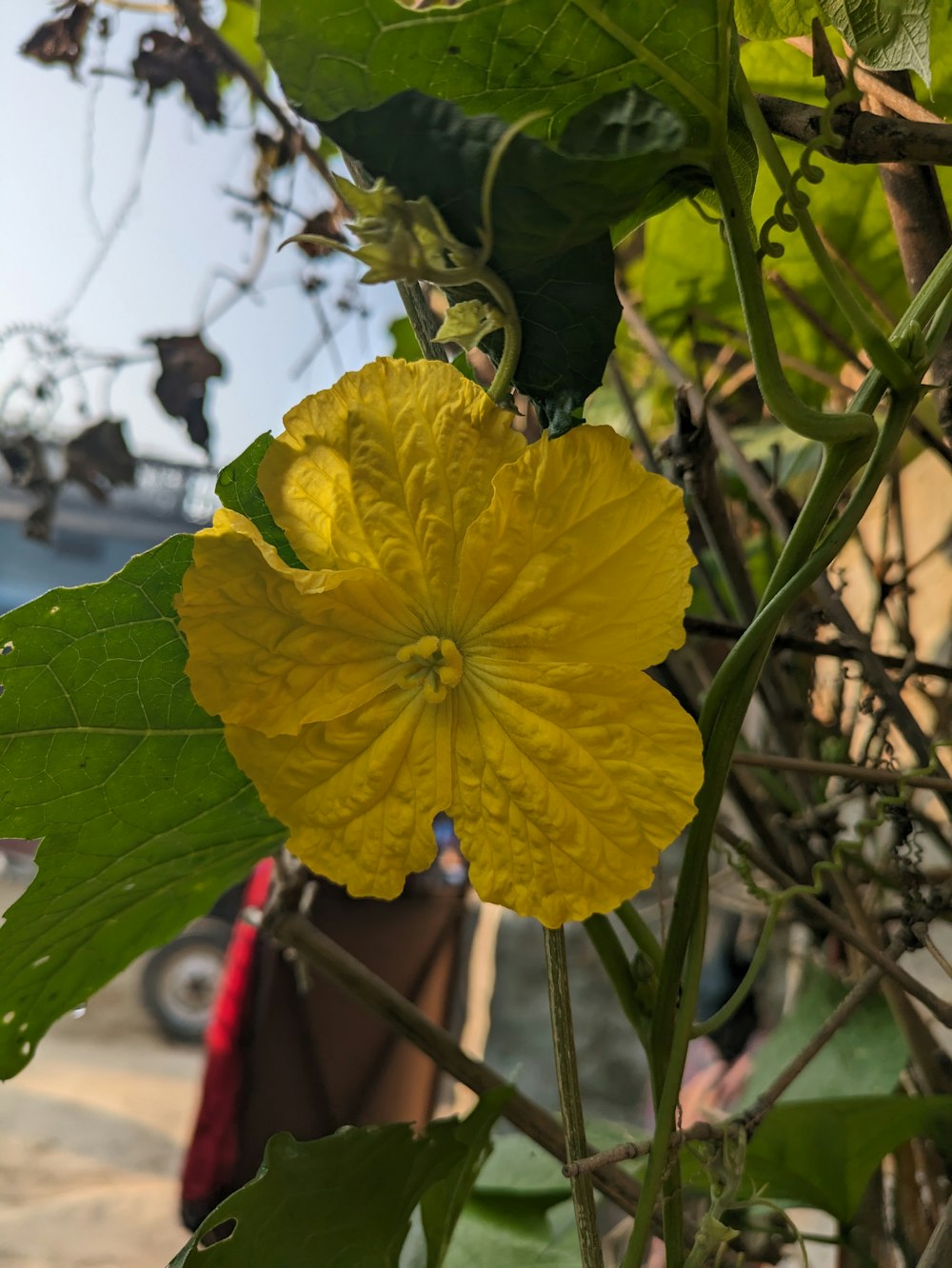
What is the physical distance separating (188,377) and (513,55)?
406mm

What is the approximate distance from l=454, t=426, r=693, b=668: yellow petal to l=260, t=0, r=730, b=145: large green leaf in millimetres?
73

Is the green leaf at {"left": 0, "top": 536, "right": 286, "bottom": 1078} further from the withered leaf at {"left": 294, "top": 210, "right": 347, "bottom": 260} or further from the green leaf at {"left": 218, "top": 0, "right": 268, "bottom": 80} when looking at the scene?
the green leaf at {"left": 218, "top": 0, "right": 268, "bottom": 80}

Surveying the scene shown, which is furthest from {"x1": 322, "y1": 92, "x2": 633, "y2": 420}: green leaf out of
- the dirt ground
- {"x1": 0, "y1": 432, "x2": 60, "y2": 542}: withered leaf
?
the dirt ground

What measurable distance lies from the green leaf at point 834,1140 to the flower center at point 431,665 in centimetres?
26

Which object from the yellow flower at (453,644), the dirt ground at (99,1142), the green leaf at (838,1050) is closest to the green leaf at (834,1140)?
the green leaf at (838,1050)

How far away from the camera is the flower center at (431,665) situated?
0.73 feet

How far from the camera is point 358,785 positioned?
0.76ft

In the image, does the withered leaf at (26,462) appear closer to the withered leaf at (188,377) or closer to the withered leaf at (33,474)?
the withered leaf at (33,474)

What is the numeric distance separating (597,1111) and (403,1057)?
0.30 m

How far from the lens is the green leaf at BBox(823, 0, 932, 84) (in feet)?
0.77

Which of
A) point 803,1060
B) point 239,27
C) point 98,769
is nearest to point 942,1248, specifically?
point 803,1060

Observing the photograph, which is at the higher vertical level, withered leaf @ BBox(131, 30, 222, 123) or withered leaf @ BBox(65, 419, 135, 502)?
withered leaf @ BBox(131, 30, 222, 123)

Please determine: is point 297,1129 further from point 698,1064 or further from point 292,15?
point 292,15

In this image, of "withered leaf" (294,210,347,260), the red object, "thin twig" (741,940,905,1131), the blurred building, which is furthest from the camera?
the blurred building
